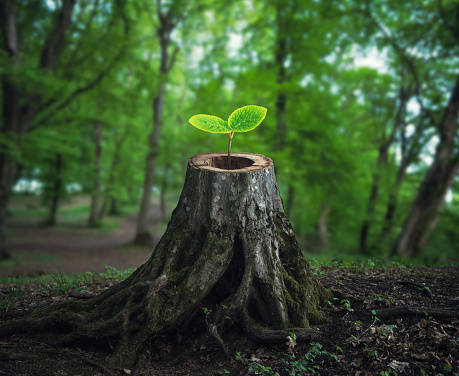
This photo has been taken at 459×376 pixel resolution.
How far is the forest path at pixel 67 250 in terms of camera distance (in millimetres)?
11070

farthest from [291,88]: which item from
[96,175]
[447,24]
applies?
[96,175]

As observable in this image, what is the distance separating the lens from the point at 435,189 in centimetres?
1145

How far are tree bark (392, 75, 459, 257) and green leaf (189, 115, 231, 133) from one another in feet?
34.0

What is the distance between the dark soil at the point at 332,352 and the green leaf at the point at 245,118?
2.10 metres

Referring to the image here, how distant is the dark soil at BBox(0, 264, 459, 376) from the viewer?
2.96m

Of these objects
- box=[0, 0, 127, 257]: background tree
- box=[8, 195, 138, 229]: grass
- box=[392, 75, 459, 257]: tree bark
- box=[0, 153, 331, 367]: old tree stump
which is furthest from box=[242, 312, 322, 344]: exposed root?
box=[8, 195, 138, 229]: grass

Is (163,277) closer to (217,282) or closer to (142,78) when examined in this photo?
(217,282)

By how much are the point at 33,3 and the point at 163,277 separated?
14.6m

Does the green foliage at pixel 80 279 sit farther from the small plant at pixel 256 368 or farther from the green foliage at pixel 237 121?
the green foliage at pixel 237 121

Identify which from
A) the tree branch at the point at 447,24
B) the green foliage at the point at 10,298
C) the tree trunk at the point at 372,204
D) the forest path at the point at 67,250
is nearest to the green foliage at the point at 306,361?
the green foliage at the point at 10,298

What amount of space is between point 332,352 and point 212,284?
131cm

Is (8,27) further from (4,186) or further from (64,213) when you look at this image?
(64,213)

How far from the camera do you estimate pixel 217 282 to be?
12.3 ft

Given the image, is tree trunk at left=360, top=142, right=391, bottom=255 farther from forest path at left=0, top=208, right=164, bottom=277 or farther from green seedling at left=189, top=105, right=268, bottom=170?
green seedling at left=189, top=105, right=268, bottom=170
